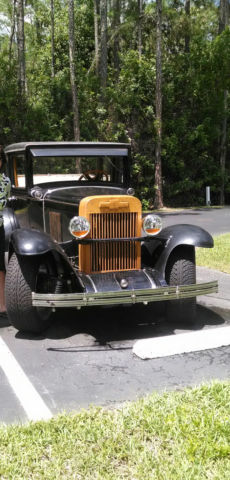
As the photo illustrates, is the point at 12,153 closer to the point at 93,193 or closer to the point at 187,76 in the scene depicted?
the point at 93,193

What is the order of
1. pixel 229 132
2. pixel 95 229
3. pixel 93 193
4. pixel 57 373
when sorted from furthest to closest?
pixel 229 132
pixel 93 193
pixel 95 229
pixel 57 373

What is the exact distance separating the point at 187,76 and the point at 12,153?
56.4 ft

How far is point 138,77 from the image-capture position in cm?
2006

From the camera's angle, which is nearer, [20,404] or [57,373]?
[20,404]

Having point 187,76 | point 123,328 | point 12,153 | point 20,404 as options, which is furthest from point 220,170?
point 20,404

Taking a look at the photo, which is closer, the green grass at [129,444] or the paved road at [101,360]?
the green grass at [129,444]

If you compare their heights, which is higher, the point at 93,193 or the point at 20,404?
the point at 93,193

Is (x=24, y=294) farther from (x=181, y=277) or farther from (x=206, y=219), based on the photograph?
(x=206, y=219)

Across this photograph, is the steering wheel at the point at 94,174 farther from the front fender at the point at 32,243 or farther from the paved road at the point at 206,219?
the paved road at the point at 206,219

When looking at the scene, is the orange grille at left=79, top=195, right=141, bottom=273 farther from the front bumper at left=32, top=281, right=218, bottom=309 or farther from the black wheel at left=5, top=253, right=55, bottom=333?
the front bumper at left=32, top=281, right=218, bottom=309

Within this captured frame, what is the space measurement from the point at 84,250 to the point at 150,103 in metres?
16.8

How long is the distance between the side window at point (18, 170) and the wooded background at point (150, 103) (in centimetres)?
1267

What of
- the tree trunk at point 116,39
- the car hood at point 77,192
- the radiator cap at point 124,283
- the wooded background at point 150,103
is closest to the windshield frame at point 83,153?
the car hood at point 77,192

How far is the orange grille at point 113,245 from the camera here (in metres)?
4.68
